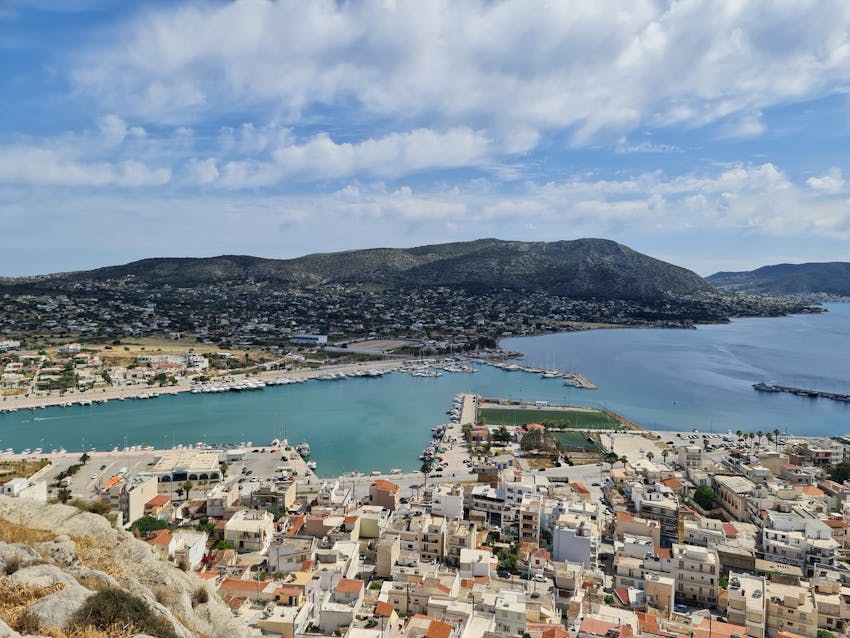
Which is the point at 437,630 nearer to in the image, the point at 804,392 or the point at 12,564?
the point at 12,564

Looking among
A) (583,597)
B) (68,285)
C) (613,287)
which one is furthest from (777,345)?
(68,285)

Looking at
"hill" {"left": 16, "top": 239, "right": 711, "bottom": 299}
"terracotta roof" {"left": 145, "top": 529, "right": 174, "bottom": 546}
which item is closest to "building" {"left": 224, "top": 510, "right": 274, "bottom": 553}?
"terracotta roof" {"left": 145, "top": 529, "right": 174, "bottom": 546}

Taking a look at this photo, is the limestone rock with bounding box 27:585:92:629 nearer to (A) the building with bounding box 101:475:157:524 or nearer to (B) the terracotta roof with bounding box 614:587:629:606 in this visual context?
(B) the terracotta roof with bounding box 614:587:629:606

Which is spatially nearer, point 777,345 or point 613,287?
point 777,345

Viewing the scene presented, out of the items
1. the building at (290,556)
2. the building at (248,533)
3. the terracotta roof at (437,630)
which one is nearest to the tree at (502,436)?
the building at (248,533)

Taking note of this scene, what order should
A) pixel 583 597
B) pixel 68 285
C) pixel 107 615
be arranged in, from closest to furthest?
1. pixel 107 615
2. pixel 583 597
3. pixel 68 285

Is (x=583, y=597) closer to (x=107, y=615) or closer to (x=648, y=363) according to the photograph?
(x=107, y=615)

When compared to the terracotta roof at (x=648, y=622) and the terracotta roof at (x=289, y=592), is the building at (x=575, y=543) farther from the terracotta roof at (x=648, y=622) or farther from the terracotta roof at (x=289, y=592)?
the terracotta roof at (x=289, y=592)
